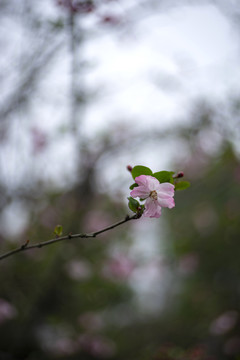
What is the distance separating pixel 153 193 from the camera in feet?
2.50

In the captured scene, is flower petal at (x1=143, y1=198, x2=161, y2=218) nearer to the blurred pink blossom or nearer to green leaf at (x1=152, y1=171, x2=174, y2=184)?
green leaf at (x1=152, y1=171, x2=174, y2=184)

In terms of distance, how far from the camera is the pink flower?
2.46 ft

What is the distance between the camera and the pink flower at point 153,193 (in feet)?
2.46

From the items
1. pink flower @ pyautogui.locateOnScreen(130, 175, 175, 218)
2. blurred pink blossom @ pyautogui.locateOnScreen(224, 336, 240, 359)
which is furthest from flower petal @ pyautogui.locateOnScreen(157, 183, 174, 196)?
blurred pink blossom @ pyautogui.locateOnScreen(224, 336, 240, 359)

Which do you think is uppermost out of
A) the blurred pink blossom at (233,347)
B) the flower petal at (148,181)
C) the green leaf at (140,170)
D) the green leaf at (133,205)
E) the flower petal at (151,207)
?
the green leaf at (140,170)

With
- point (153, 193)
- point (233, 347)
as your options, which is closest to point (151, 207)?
point (153, 193)

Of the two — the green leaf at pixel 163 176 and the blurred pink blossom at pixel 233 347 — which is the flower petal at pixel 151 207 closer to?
the green leaf at pixel 163 176

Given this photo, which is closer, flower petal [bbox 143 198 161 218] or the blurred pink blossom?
flower petal [bbox 143 198 161 218]

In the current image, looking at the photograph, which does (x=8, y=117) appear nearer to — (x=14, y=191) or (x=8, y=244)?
(x=14, y=191)

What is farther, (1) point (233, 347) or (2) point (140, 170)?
(1) point (233, 347)

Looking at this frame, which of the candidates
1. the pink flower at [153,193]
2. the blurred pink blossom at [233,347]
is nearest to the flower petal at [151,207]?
the pink flower at [153,193]

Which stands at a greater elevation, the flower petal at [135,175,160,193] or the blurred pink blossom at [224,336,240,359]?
the flower petal at [135,175,160,193]

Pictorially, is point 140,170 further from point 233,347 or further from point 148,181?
point 233,347

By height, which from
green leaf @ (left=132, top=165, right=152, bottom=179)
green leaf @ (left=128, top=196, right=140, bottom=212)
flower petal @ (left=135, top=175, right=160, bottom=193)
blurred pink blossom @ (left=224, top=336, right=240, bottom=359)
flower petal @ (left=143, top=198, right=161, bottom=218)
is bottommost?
blurred pink blossom @ (left=224, top=336, right=240, bottom=359)
